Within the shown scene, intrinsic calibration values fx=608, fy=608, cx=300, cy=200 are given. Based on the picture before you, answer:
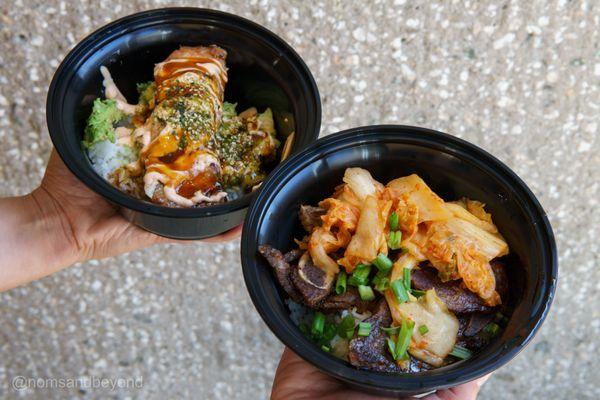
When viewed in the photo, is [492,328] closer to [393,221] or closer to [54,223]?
[393,221]

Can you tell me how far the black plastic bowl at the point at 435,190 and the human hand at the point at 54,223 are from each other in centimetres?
42

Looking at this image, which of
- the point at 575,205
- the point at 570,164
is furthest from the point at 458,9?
the point at 575,205

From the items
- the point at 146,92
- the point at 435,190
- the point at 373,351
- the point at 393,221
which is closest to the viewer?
the point at 373,351

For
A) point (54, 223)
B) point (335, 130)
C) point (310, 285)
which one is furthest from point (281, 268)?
point (335, 130)

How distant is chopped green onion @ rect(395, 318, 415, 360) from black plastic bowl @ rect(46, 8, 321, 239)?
0.43m

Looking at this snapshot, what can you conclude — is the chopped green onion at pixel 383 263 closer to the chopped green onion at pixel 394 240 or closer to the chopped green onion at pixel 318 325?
the chopped green onion at pixel 394 240

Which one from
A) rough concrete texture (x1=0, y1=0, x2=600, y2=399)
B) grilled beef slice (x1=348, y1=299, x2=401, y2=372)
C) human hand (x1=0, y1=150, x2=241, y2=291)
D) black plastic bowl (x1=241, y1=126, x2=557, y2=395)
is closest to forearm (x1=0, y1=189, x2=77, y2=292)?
human hand (x1=0, y1=150, x2=241, y2=291)

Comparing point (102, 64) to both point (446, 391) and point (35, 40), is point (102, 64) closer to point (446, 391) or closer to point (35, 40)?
point (35, 40)

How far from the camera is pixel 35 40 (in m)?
1.97

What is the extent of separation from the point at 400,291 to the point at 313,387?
1.01 ft

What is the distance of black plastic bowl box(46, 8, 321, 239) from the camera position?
1.35m

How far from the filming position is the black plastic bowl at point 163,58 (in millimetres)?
1351

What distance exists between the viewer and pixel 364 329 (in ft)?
3.65

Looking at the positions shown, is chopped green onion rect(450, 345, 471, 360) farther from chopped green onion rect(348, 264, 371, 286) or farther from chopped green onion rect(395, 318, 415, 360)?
chopped green onion rect(348, 264, 371, 286)
